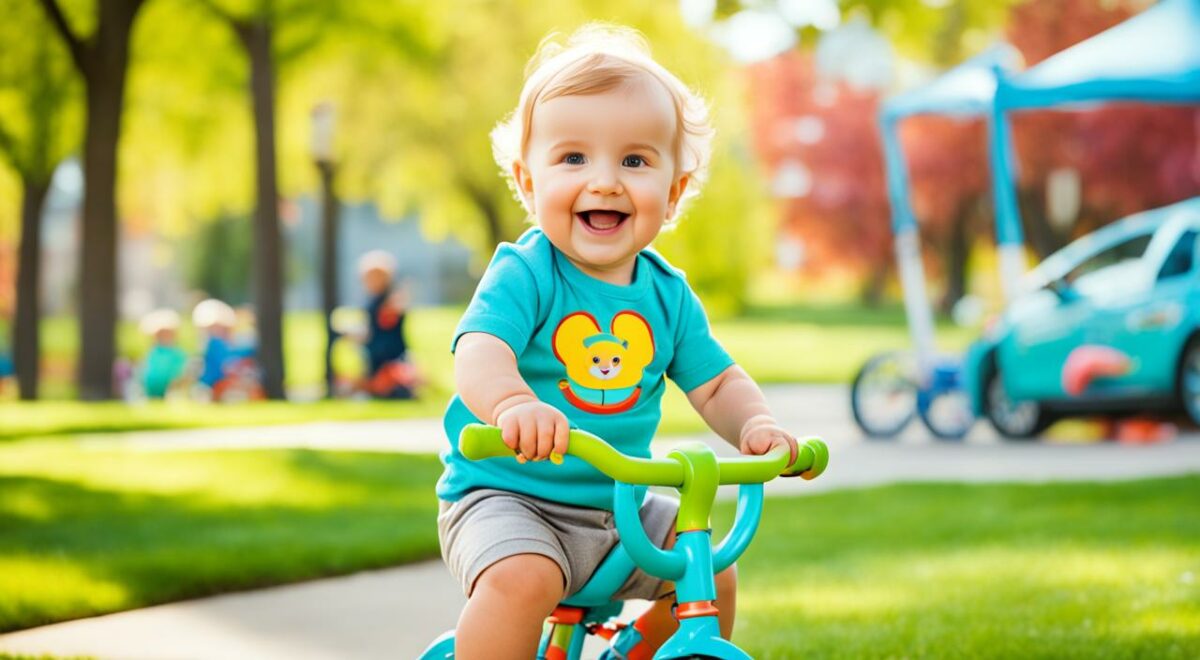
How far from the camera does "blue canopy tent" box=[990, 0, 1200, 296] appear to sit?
386 inches

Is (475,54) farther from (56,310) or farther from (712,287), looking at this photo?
(56,310)

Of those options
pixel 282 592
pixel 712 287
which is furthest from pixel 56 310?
pixel 282 592

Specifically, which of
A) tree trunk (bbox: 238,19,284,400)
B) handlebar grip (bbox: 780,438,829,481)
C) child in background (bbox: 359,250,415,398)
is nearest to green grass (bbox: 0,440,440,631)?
handlebar grip (bbox: 780,438,829,481)

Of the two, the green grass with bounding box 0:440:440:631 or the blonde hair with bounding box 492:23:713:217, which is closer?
the blonde hair with bounding box 492:23:713:217

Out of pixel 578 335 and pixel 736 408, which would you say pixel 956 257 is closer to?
pixel 736 408

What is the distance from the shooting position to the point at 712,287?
3444 centimetres

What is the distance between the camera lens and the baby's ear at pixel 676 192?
2.69 m

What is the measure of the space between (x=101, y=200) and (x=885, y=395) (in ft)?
25.9

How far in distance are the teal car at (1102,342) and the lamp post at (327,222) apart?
7.99 metres

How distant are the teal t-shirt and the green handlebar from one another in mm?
362

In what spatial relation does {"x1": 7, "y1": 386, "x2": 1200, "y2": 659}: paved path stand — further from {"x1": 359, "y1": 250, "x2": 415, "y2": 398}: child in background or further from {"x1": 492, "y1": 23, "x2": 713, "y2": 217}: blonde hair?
{"x1": 359, "y1": 250, "x2": 415, "y2": 398}: child in background

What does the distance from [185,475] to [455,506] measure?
5.40 m

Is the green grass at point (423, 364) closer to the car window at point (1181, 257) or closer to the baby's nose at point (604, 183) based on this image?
the car window at point (1181, 257)

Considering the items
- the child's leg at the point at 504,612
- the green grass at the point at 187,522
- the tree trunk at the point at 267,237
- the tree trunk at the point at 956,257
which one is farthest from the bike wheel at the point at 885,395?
the tree trunk at the point at 956,257
